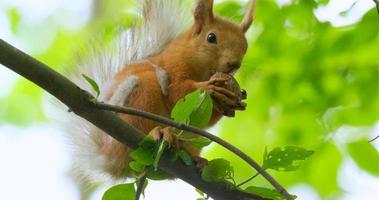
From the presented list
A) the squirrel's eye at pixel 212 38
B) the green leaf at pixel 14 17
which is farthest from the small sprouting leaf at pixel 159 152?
the green leaf at pixel 14 17

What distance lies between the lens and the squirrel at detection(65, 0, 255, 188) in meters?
2.57

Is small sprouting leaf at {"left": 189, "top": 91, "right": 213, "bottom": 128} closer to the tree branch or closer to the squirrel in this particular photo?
the tree branch

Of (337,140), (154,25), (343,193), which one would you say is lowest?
(154,25)

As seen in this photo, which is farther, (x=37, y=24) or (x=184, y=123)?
(x=37, y=24)

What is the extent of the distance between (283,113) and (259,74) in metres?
0.33

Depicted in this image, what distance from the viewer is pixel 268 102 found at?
13.6 feet

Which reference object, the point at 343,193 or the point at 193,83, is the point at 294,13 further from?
the point at 343,193

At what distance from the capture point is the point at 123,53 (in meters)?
2.98

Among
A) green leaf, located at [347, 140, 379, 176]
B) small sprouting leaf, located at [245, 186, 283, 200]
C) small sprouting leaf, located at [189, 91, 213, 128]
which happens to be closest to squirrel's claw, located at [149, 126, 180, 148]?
small sprouting leaf, located at [189, 91, 213, 128]

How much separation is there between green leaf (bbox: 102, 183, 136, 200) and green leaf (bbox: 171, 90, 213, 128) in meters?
0.24

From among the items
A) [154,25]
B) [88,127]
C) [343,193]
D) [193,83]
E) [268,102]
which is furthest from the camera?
[343,193]

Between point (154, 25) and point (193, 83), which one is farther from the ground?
point (154, 25)

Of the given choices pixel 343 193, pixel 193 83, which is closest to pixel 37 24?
pixel 343 193

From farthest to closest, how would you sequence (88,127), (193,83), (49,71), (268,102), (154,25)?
(268,102), (154,25), (88,127), (193,83), (49,71)
